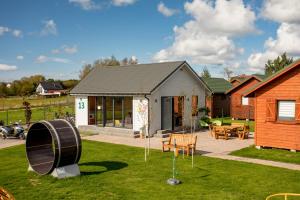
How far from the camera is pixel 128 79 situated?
25016mm

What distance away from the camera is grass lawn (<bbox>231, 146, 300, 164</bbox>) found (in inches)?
578

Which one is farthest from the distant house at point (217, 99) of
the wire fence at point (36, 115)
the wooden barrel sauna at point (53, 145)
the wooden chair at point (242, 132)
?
the wooden barrel sauna at point (53, 145)

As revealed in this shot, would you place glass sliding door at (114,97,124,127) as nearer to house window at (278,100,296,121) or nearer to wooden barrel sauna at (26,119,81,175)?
wooden barrel sauna at (26,119,81,175)

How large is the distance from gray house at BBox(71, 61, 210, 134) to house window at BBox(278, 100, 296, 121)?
8.37 meters

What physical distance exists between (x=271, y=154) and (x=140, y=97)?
32.5 feet

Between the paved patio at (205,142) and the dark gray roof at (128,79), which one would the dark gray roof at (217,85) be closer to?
the dark gray roof at (128,79)

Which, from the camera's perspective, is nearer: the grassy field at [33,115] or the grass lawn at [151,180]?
the grass lawn at [151,180]

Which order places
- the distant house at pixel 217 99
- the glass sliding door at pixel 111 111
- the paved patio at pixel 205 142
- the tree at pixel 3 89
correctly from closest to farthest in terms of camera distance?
1. the paved patio at pixel 205 142
2. the glass sliding door at pixel 111 111
3. the distant house at pixel 217 99
4. the tree at pixel 3 89

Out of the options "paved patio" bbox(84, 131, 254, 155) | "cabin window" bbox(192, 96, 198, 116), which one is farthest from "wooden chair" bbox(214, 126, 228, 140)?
"cabin window" bbox(192, 96, 198, 116)

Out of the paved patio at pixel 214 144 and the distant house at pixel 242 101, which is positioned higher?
the distant house at pixel 242 101

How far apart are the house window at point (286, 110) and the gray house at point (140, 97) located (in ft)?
27.5

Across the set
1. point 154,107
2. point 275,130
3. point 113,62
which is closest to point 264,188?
point 275,130

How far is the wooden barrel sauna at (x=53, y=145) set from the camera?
453 inches

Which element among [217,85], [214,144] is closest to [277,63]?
[217,85]
